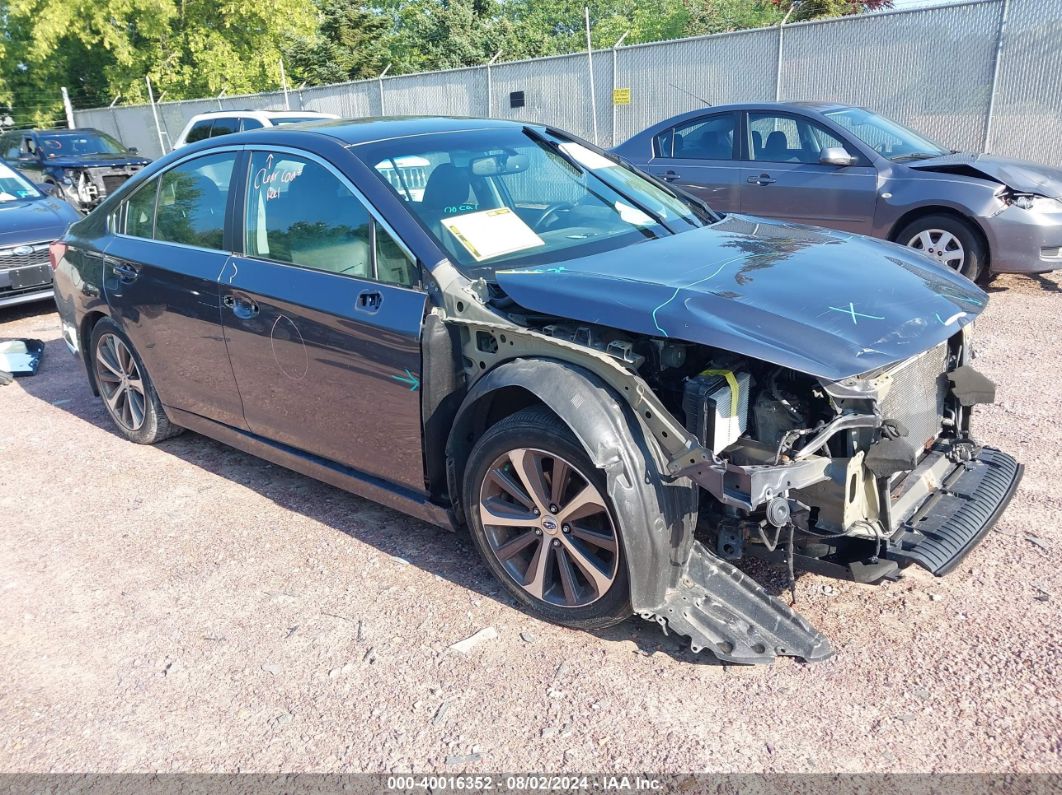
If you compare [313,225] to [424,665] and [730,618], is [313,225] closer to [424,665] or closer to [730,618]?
[424,665]

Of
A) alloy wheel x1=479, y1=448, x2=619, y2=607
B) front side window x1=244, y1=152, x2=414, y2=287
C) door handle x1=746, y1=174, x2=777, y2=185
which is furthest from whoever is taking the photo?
door handle x1=746, y1=174, x2=777, y2=185

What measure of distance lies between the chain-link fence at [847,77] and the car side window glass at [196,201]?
4.96 m

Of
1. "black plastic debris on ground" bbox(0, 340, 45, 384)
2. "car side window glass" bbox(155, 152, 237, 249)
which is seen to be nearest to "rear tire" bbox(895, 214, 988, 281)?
"car side window glass" bbox(155, 152, 237, 249)

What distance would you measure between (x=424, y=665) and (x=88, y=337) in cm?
359

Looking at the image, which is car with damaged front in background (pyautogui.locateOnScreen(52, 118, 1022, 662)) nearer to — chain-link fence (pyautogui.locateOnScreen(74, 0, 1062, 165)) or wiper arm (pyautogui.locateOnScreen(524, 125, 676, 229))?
wiper arm (pyautogui.locateOnScreen(524, 125, 676, 229))

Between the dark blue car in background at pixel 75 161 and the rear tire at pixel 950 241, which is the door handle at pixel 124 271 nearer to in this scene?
the rear tire at pixel 950 241

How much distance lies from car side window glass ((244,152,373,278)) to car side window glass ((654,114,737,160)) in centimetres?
562

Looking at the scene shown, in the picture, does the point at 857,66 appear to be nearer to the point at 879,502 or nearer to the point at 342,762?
the point at 879,502

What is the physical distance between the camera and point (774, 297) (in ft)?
9.57

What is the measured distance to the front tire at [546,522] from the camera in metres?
2.95

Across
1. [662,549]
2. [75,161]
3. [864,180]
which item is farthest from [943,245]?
[75,161]

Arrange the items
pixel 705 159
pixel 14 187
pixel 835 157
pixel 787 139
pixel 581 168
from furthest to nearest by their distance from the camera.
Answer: pixel 14 187
pixel 705 159
pixel 787 139
pixel 835 157
pixel 581 168

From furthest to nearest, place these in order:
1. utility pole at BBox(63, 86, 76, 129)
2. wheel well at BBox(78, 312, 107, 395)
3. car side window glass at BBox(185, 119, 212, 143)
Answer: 1. utility pole at BBox(63, 86, 76, 129)
2. car side window glass at BBox(185, 119, 212, 143)
3. wheel well at BBox(78, 312, 107, 395)

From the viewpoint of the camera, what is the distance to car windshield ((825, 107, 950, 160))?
7.92m
